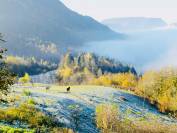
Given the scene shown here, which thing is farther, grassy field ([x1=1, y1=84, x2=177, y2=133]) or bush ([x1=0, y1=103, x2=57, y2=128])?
grassy field ([x1=1, y1=84, x2=177, y2=133])

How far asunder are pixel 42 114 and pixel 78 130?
706cm

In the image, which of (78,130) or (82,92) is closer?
(78,130)

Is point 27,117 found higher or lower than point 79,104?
lower

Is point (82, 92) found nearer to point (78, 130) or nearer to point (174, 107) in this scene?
point (174, 107)

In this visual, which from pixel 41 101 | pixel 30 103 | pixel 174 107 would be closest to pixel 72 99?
pixel 41 101

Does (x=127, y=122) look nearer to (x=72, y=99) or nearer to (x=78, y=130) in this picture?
(x=78, y=130)

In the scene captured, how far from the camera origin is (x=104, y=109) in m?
89.7

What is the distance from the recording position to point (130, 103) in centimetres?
14550

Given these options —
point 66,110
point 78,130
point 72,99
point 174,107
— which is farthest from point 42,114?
point 174,107

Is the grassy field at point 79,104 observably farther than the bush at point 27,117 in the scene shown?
Yes

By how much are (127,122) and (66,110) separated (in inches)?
501

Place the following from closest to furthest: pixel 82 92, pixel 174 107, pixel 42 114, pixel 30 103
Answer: pixel 42 114 < pixel 30 103 < pixel 82 92 < pixel 174 107

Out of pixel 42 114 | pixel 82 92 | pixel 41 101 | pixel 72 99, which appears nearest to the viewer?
pixel 42 114

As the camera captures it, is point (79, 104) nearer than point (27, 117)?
No
